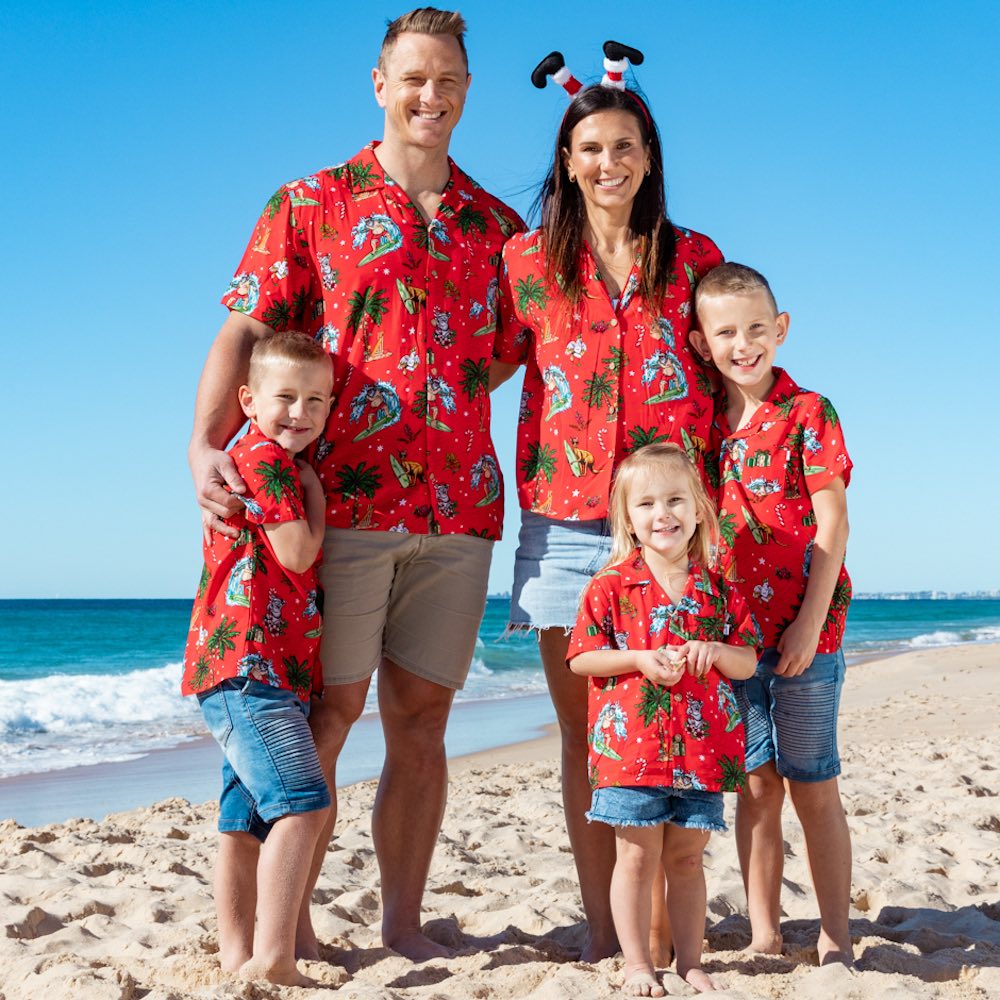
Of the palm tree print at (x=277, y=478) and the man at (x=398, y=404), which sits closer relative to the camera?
the palm tree print at (x=277, y=478)

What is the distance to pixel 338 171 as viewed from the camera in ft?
10.5

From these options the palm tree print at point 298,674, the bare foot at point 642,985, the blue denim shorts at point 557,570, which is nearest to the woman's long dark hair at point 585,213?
the blue denim shorts at point 557,570

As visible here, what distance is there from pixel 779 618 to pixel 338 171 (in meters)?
1.77

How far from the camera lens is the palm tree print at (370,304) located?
121 inches

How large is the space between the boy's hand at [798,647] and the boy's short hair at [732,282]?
2.81ft

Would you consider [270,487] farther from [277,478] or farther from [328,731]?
[328,731]

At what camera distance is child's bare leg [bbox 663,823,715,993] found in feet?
8.95

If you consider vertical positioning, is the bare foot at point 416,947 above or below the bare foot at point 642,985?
below

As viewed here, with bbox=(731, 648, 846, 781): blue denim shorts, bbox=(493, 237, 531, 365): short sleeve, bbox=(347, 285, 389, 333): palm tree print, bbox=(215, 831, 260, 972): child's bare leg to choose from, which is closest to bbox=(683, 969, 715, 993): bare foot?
bbox=(731, 648, 846, 781): blue denim shorts

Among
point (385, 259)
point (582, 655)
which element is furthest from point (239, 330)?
point (582, 655)

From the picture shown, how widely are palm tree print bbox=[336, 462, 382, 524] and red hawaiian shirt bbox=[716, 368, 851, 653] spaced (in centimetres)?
95

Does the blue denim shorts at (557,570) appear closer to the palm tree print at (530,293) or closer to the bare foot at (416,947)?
the palm tree print at (530,293)

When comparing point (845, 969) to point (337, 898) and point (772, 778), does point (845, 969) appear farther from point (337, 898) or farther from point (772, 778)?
point (337, 898)

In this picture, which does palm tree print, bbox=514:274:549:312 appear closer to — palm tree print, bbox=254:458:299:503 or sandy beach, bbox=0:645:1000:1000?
palm tree print, bbox=254:458:299:503
